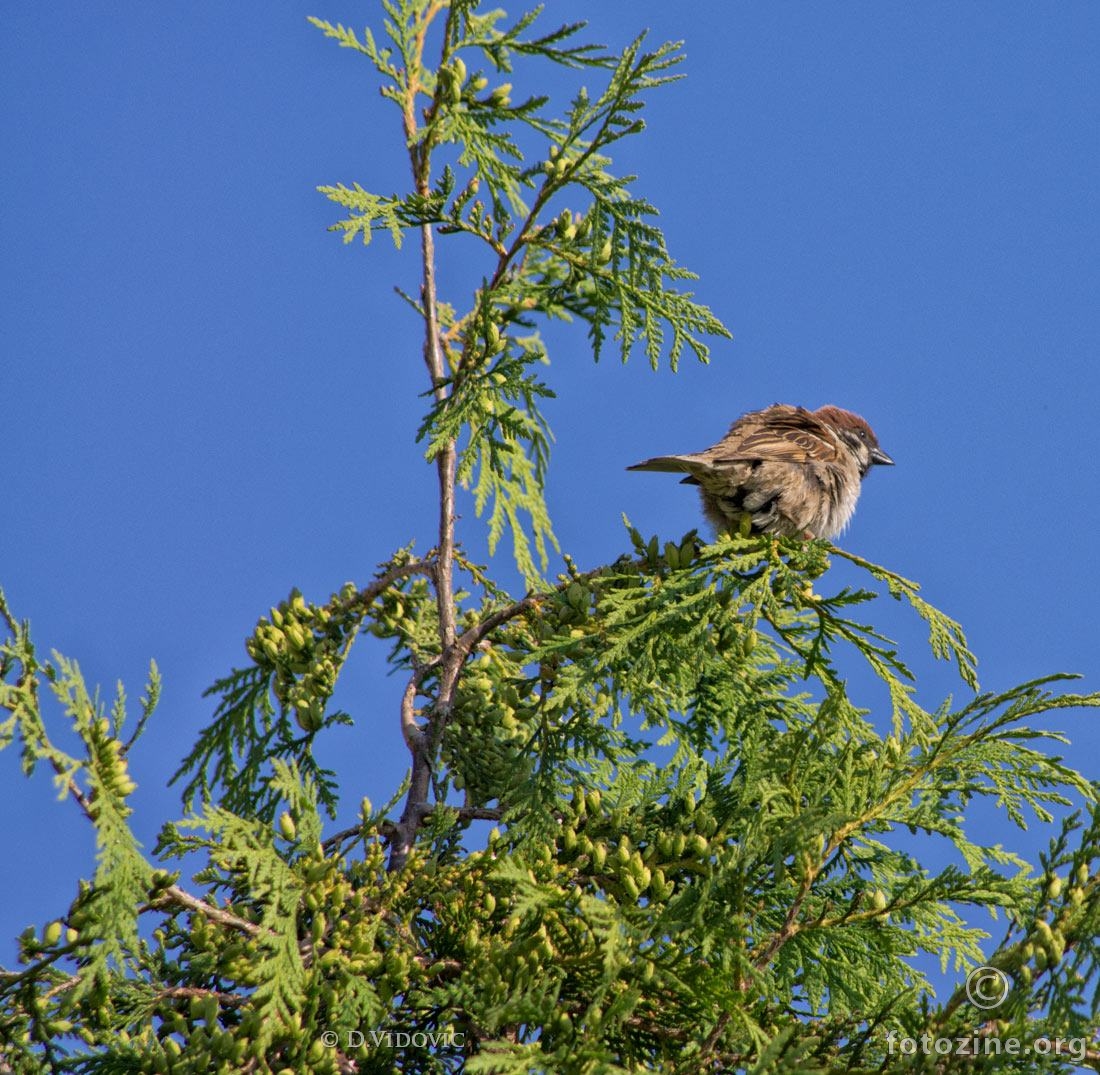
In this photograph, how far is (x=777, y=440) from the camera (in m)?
4.96

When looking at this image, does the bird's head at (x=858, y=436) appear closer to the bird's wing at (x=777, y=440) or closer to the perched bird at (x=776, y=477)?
the bird's wing at (x=777, y=440)

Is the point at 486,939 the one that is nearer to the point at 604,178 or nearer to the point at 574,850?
the point at 574,850

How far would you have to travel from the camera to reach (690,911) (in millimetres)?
3127

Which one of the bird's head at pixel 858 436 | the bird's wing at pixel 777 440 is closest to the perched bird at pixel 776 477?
the bird's wing at pixel 777 440

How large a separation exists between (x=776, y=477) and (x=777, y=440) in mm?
326

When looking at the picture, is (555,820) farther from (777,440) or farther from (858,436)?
(858,436)

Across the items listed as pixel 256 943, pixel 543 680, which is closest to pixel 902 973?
pixel 543 680

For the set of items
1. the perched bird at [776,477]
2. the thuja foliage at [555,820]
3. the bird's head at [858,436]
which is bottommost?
the thuja foliage at [555,820]

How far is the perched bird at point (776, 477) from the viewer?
463cm

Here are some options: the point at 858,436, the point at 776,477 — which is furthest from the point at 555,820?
the point at 858,436

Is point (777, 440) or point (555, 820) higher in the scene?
point (777, 440)

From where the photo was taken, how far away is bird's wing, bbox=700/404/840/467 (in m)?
4.73

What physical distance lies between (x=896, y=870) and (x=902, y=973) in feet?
1.15

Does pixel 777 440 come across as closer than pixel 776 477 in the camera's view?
No
